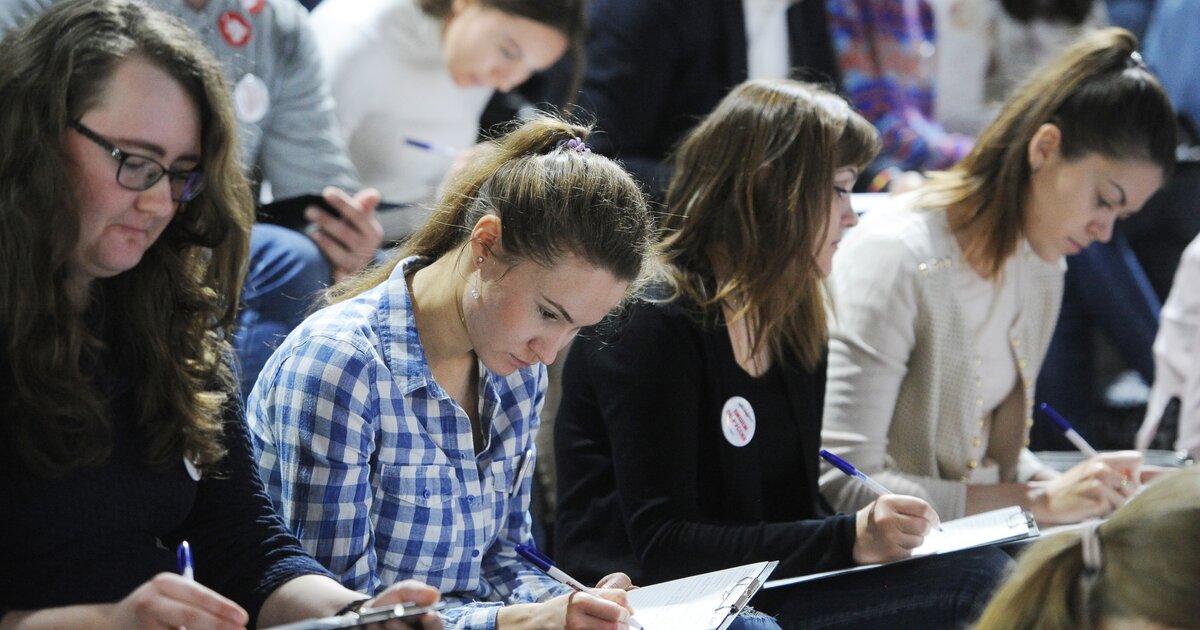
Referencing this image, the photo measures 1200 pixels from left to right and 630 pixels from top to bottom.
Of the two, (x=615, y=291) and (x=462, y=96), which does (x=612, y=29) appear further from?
(x=615, y=291)

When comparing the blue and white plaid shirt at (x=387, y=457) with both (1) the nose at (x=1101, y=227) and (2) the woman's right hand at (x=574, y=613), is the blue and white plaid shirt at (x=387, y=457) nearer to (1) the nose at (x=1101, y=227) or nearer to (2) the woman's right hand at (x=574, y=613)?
(2) the woman's right hand at (x=574, y=613)

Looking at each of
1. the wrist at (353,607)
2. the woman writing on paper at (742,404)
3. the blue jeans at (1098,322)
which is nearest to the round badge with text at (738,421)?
the woman writing on paper at (742,404)

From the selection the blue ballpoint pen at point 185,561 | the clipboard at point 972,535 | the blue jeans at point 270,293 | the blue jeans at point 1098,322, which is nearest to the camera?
the blue ballpoint pen at point 185,561

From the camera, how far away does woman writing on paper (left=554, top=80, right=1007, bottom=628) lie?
2.03 meters

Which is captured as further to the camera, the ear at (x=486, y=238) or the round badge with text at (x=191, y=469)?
the ear at (x=486, y=238)

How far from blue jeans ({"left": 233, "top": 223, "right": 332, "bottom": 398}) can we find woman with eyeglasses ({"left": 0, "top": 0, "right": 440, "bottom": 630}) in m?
0.66

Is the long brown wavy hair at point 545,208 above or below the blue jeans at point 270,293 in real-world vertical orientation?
above

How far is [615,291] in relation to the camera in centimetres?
185

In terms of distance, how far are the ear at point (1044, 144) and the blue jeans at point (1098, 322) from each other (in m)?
1.31

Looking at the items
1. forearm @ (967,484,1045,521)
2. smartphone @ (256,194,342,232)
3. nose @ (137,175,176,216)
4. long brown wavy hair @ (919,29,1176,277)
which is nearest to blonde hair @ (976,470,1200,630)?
nose @ (137,175,176,216)

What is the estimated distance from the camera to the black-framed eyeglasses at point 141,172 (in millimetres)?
1573

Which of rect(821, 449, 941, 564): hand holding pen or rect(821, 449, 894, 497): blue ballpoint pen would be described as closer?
rect(821, 449, 941, 564): hand holding pen

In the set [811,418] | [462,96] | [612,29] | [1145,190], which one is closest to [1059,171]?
[1145,190]

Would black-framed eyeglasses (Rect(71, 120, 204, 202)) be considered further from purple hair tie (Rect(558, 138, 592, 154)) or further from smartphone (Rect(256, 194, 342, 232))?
smartphone (Rect(256, 194, 342, 232))
